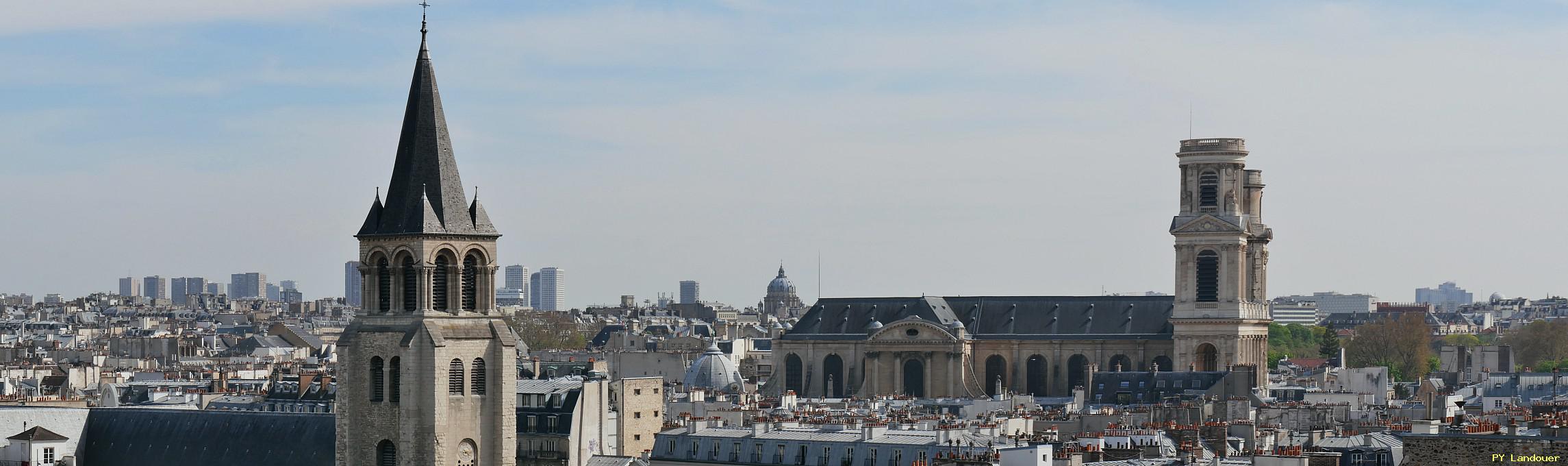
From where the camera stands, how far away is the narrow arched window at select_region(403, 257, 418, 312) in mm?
57188

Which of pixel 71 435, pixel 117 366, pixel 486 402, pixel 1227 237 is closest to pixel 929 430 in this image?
pixel 486 402

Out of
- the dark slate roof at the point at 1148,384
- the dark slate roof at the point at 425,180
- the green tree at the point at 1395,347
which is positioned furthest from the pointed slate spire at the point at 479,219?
the green tree at the point at 1395,347

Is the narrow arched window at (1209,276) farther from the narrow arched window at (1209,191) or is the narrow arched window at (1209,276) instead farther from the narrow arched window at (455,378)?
the narrow arched window at (455,378)

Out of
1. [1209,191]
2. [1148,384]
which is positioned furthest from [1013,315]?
[1148,384]

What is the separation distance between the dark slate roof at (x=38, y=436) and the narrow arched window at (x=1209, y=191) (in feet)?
216

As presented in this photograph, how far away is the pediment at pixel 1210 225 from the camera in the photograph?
120312 mm

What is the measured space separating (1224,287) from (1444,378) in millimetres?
17317

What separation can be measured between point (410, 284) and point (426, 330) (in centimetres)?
125

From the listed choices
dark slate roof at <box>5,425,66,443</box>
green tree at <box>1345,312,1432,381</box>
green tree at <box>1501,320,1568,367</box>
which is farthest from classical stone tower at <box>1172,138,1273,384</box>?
dark slate roof at <box>5,425,66,443</box>

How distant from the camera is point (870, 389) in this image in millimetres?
128500

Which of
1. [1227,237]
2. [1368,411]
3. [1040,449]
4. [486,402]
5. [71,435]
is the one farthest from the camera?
[1227,237]

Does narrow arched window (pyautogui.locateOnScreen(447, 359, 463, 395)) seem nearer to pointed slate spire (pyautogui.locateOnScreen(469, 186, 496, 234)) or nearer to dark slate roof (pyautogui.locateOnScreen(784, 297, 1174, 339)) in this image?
pointed slate spire (pyautogui.locateOnScreen(469, 186, 496, 234))

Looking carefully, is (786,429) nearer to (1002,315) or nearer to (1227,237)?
(1227,237)

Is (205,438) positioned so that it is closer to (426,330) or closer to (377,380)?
(377,380)
